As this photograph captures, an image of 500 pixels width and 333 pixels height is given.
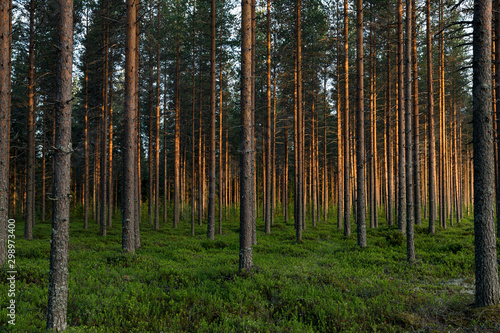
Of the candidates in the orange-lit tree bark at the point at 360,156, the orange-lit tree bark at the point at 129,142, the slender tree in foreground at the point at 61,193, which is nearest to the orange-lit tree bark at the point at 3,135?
the orange-lit tree bark at the point at 129,142

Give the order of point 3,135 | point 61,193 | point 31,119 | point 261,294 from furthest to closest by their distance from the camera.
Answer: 1. point 31,119
2. point 3,135
3. point 261,294
4. point 61,193

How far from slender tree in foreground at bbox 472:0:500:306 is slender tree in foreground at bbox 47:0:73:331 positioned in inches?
314

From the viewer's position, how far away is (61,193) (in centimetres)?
496

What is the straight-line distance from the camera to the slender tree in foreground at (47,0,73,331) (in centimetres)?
489

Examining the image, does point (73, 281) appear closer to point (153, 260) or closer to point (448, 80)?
point (153, 260)

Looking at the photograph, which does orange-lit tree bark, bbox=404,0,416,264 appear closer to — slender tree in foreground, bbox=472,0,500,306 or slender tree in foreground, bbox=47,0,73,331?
slender tree in foreground, bbox=472,0,500,306

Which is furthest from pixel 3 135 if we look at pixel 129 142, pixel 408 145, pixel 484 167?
pixel 408 145

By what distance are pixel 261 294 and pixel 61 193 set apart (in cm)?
498

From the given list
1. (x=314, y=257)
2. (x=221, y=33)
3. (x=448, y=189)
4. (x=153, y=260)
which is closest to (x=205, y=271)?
(x=153, y=260)

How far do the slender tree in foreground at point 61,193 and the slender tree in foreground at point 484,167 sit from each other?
7.98 m

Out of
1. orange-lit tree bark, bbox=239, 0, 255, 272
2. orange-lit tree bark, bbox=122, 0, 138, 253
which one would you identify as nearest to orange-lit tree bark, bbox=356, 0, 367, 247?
orange-lit tree bark, bbox=239, 0, 255, 272

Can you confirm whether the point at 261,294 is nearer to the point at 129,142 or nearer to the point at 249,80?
the point at 249,80

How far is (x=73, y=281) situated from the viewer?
24.0 feet

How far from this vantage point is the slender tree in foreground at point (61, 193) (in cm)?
489
